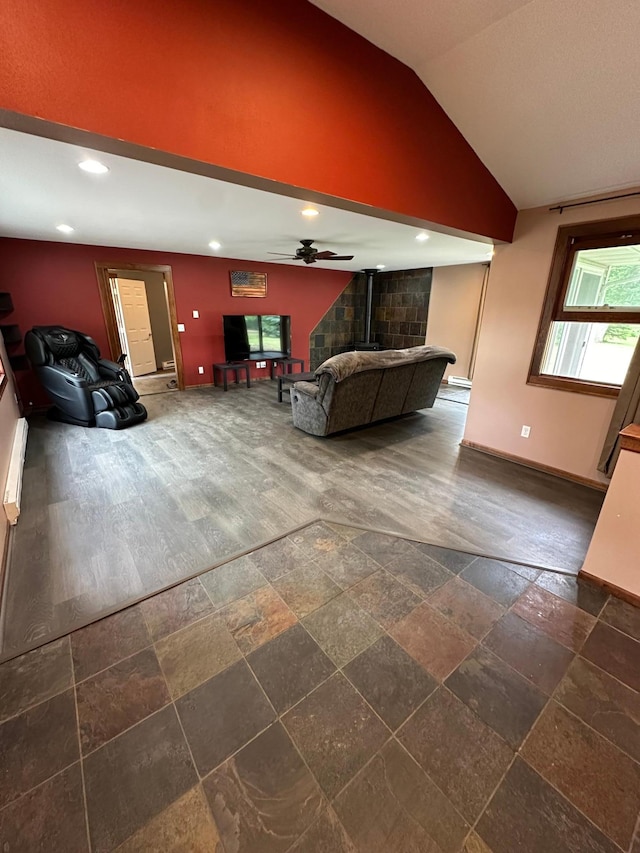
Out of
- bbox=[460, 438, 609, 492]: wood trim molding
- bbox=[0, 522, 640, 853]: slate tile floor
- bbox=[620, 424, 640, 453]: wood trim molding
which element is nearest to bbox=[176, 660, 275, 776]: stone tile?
bbox=[0, 522, 640, 853]: slate tile floor

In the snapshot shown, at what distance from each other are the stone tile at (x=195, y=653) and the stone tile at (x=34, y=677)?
362 mm

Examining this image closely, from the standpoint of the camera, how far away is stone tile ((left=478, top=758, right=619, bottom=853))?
37.3 inches

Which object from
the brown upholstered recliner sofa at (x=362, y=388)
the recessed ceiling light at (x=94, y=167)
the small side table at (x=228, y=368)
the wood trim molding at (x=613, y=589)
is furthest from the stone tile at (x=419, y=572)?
the small side table at (x=228, y=368)

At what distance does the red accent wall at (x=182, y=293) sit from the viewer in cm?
452

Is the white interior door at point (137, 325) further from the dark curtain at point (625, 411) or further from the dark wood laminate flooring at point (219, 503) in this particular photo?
the dark curtain at point (625, 411)

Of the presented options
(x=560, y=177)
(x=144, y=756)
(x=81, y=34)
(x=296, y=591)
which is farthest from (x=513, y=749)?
(x=560, y=177)

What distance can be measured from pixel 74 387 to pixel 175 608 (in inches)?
138

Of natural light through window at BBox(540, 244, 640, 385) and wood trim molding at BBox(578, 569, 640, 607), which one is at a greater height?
natural light through window at BBox(540, 244, 640, 385)

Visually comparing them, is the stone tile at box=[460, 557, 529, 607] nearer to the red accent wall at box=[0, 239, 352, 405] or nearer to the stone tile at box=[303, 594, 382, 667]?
the stone tile at box=[303, 594, 382, 667]

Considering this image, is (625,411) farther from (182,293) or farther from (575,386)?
(182,293)

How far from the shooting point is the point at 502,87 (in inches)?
73.3

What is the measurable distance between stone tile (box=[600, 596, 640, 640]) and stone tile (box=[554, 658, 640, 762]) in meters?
0.34

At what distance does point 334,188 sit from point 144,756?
2426mm

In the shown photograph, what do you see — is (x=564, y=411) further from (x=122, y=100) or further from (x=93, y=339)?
(x=93, y=339)
